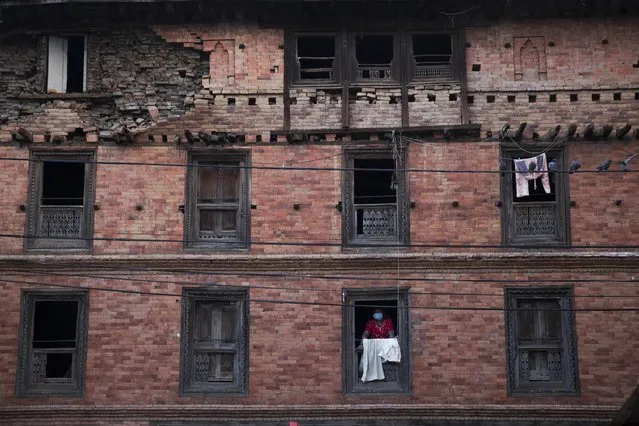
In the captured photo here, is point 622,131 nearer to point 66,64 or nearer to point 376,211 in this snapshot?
point 376,211

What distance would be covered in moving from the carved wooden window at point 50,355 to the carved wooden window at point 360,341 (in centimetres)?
523

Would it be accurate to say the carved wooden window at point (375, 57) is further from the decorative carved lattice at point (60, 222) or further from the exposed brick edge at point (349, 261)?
the decorative carved lattice at point (60, 222)

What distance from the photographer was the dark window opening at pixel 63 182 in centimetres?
1762

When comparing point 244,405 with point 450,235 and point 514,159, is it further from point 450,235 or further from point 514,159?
point 514,159

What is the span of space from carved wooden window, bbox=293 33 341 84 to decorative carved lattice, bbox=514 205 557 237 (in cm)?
473

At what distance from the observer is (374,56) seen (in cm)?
1816

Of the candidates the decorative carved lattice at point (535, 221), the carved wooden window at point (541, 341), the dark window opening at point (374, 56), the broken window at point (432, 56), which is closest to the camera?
the carved wooden window at point (541, 341)

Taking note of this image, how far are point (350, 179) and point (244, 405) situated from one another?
4.99m

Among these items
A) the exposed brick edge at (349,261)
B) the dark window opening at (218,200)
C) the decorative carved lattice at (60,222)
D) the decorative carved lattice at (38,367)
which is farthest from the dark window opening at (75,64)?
the decorative carved lattice at (38,367)

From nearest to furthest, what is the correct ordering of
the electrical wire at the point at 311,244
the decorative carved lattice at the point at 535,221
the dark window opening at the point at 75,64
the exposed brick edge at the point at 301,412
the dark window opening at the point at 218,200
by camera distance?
the exposed brick edge at the point at 301,412 < the electrical wire at the point at 311,244 < the decorative carved lattice at the point at 535,221 < the dark window opening at the point at 218,200 < the dark window opening at the point at 75,64

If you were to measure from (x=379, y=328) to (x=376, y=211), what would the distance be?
7.82ft

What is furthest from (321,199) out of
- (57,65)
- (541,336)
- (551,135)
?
(57,65)

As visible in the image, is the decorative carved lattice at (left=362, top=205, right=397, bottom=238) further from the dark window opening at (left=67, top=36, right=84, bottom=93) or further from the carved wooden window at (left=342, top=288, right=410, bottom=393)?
the dark window opening at (left=67, top=36, right=84, bottom=93)

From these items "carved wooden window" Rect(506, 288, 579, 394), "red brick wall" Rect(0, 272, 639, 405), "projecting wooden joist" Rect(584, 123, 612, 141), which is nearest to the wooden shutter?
"red brick wall" Rect(0, 272, 639, 405)
